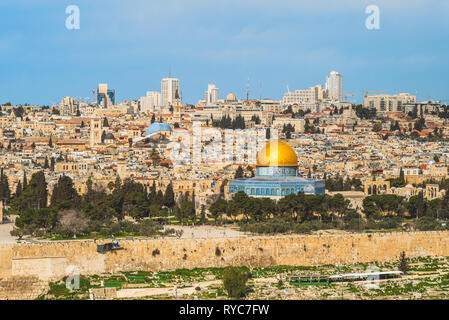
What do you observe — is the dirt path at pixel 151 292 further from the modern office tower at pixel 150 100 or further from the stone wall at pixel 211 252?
the modern office tower at pixel 150 100

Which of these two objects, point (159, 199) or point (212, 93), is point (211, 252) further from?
point (212, 93)

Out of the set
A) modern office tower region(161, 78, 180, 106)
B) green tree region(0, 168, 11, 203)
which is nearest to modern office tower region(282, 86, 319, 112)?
modern office tower region(161, 78, 180, 106)

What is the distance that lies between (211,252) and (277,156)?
15.6 meters

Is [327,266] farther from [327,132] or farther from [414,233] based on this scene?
[327,132]

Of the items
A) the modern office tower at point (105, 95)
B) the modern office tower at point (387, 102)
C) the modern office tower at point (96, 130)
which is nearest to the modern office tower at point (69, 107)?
the modern office tower at point (105, 95)

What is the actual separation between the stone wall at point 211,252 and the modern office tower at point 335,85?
10029cm

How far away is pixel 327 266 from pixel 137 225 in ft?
27.6

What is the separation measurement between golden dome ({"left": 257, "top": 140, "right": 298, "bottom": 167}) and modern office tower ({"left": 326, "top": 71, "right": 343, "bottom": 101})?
86.9 m

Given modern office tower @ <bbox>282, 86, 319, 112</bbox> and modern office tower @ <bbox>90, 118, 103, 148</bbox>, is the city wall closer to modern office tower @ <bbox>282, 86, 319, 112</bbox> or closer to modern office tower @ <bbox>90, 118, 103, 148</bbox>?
modern office tower @ <bbox>90, 118, 103, 148</bbox>

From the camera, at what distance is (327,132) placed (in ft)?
300

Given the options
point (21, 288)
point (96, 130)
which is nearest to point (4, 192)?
point (21, 288)

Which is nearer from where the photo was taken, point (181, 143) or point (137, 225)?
point (137, 225)

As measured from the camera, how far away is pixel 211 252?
37.5 meters
